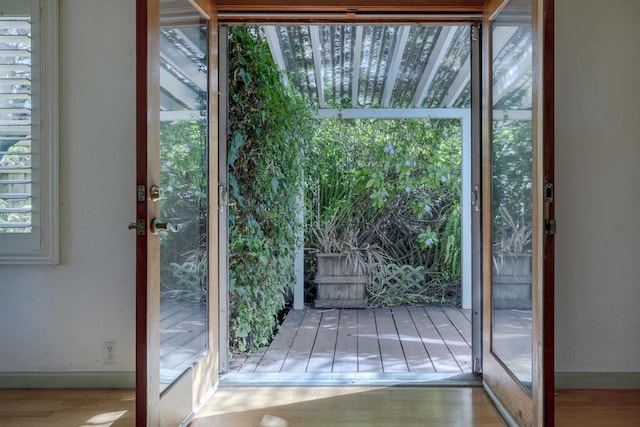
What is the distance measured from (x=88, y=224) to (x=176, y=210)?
0.82 metres

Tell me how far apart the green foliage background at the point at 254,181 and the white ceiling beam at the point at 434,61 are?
1.21m

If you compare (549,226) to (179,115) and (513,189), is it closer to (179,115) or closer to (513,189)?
(513,189)

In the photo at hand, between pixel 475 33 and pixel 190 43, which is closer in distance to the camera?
pixel 190 43

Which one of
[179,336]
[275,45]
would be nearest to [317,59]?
[275,45]

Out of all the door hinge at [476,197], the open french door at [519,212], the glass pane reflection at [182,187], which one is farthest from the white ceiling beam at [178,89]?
the door hinge at [476,197]

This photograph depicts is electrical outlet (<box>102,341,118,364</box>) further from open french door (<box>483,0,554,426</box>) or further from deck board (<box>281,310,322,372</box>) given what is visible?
open french door (<box>483,0,554,426</box>)

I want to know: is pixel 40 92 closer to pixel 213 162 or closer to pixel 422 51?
pixel 213 162

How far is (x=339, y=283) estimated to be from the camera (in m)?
5.20

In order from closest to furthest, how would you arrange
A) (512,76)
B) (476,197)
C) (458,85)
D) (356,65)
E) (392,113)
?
(512,76) → (476,197) → (356,65) → (458,85) → (392,113)

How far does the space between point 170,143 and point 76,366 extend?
57.0 inches

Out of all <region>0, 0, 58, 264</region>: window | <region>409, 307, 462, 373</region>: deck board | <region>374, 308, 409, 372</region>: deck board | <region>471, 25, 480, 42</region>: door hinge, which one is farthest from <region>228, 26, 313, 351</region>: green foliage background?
<region>471, 25, 480, 42</region>: door hinge

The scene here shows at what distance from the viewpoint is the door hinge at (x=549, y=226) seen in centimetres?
182

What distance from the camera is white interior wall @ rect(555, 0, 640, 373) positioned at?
8.85 ft

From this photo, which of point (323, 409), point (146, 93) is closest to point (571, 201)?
point (323, 409)
